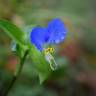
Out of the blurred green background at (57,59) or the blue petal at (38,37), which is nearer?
the blue petal at (38,37)

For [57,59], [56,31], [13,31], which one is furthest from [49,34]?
[57,59]

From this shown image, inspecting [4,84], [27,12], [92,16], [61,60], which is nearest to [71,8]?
[92,16]

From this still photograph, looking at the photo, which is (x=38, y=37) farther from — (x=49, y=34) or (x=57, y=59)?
(x=57, y=59)

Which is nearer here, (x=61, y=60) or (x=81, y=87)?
A: (x=61, y=60)

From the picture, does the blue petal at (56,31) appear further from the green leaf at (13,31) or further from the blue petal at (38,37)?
the green leaf at (13,31)

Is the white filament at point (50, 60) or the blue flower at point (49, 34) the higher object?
the blue flower at point (49, 34)

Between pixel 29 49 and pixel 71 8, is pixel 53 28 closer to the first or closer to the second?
pixel 29 49

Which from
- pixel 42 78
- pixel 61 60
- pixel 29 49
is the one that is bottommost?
pixel 61 60

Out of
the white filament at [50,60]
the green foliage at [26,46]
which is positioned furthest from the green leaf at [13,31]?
the white filament at [50,60]
